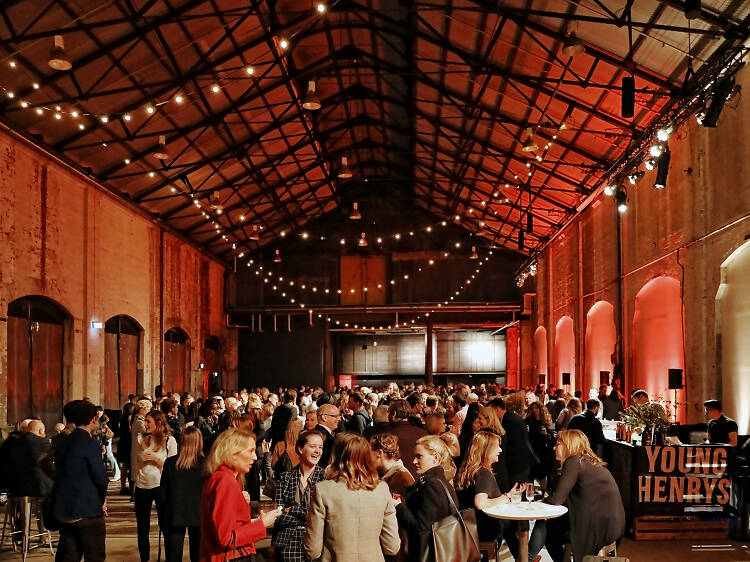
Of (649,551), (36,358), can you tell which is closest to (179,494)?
(649,551)

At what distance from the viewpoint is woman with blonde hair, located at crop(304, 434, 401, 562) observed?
349 centimetres

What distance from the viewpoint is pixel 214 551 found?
3676 mm

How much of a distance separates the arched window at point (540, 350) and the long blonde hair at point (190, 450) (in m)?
21.0

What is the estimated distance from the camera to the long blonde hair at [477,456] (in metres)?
5.34

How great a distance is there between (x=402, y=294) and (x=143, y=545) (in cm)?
2279

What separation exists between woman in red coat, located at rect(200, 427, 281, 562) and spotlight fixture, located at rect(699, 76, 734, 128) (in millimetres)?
8089

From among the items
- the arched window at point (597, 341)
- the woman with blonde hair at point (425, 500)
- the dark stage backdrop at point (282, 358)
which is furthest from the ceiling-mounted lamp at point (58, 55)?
the dark stage backdrop at point (282, 358)

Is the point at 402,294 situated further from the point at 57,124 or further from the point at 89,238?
the point at 57,124

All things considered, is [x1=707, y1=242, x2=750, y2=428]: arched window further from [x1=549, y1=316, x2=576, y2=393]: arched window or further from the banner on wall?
[x1=549, y1=316, x2=576, y2=393]: arched window

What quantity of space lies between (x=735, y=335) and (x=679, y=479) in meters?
3.52

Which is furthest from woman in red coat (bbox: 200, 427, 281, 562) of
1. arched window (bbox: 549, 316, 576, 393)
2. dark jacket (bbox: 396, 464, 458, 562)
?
arched window (bbox: 549, 316, 576, 393)

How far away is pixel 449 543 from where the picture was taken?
400 centimetres

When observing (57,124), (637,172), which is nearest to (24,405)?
(57,124)

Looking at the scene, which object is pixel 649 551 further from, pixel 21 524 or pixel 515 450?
pixel 21 524
